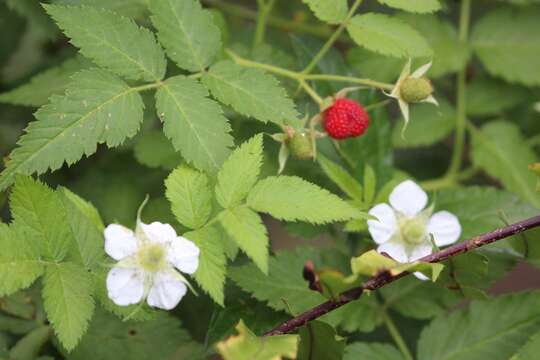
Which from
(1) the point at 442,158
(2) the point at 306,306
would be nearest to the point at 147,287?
(2) the point at 306,306

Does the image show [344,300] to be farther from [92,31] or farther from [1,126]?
[1,126]

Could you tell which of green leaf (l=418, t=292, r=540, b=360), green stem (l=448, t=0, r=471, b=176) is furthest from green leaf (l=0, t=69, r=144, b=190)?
green stem (l=448, t=0, r=471, b=176)

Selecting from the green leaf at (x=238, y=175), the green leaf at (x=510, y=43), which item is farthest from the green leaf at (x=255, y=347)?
the green leaf at (x=510, y=43)

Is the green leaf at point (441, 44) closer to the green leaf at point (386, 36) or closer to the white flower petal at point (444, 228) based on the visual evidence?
the green leaf at point (386, 36)

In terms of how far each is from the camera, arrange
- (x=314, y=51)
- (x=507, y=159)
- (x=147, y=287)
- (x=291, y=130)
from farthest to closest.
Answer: (x=507, y=159) < (x=314, y=51) < (x=291, y=130) < (x=147, y=287)

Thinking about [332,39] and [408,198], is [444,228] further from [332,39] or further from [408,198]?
[332,39]

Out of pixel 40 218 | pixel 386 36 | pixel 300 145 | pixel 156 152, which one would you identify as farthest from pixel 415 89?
pixel 40 218
